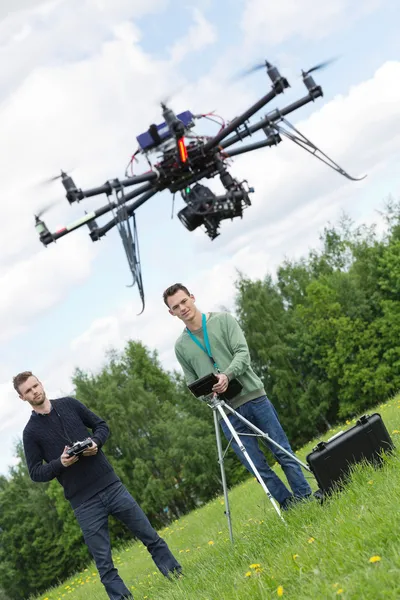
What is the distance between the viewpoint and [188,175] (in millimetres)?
8195

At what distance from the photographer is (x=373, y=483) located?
4.59 meters

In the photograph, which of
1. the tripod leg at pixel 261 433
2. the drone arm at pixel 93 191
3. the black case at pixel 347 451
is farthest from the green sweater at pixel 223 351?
the drone arm at pixel 93 191

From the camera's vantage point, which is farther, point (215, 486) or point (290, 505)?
point (215, 486)

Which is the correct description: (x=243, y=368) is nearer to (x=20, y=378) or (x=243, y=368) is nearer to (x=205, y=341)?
(x=205, y=341)

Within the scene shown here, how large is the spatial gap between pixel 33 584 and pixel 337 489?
168 feet

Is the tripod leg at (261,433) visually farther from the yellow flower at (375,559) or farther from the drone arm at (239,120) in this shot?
the drone arm at (239,120)

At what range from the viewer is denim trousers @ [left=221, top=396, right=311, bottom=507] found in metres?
5.87

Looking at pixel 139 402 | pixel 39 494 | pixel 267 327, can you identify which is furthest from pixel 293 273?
pixel 39 494

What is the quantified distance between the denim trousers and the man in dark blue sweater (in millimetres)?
973

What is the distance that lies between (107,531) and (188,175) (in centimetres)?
403

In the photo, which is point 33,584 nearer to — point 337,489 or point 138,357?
point 138,357

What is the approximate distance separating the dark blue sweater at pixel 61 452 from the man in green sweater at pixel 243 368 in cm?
98

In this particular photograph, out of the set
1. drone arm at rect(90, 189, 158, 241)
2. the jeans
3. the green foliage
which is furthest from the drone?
the green foliage

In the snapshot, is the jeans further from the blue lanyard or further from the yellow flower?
the yellow flower
